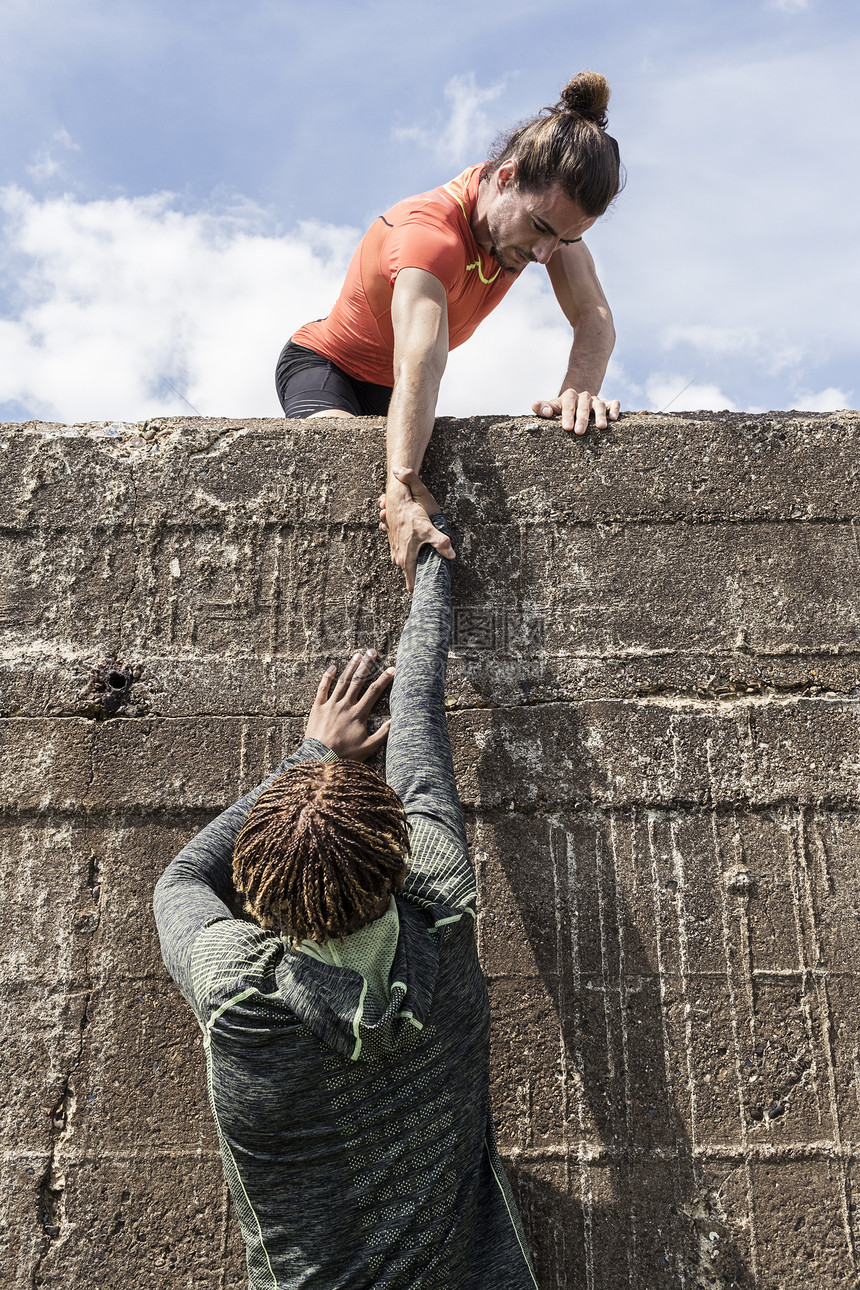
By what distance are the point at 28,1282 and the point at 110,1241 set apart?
0.24 m

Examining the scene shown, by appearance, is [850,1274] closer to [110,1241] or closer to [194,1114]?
[194,1114]

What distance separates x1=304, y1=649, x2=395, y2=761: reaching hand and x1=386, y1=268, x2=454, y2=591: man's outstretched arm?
30cm

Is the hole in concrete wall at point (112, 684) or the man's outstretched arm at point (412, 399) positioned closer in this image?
the man's outstretched arm at point (412, 399)

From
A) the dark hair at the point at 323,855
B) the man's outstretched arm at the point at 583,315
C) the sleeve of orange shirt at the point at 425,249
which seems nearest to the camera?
the dark hair at the point at 323,855

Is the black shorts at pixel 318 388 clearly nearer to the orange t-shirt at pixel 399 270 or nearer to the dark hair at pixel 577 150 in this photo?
the orange t-shirt at pixel 399 270

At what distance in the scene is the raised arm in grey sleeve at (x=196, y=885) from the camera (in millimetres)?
1975

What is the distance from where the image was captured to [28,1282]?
8.15ft

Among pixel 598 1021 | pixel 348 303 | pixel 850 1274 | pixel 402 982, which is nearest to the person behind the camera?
pixel 402 982

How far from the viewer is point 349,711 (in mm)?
2721

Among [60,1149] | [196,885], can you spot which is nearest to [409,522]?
[196,885]

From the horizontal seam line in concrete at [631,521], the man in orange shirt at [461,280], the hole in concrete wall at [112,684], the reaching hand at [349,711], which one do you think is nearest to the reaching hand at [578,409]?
the man in orange shirt at [461,280]

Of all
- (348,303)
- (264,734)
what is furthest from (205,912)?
(348,303)

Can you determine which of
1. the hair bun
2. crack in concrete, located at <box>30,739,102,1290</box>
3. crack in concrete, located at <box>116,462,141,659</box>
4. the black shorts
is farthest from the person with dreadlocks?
the hair bun

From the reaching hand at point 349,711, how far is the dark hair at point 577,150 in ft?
5.09
